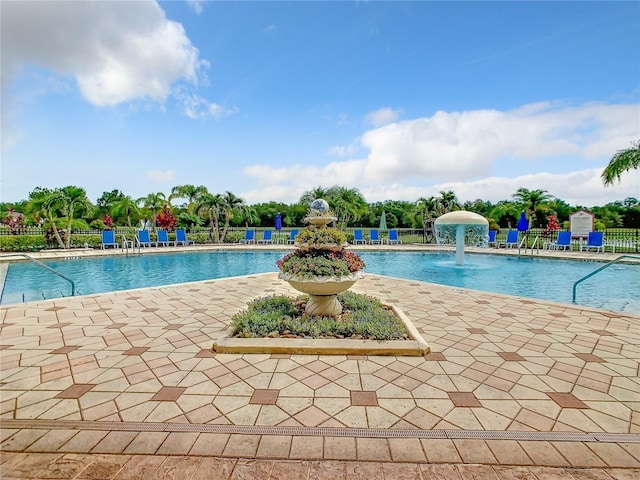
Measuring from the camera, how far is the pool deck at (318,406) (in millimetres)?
1843

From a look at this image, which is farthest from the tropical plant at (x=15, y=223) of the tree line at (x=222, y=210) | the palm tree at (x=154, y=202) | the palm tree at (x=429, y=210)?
the palm tree at (x=429, y=210)

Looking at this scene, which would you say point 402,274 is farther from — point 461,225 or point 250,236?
point 250,236

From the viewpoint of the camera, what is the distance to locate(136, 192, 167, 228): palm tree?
20.7 meters

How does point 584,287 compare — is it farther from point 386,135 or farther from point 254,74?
point 254,74

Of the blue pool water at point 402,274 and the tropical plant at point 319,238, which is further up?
the tropical plant at point 319,238

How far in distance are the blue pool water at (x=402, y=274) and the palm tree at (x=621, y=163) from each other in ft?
11.0

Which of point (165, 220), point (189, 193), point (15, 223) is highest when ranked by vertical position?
point (189, 193)

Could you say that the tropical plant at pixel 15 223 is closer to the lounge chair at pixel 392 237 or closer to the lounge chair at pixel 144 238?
the lounge chair at pixel 144 238

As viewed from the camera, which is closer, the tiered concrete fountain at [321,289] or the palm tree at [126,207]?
the tiered concrete fountain at [321,289]

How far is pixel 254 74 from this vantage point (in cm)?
1225

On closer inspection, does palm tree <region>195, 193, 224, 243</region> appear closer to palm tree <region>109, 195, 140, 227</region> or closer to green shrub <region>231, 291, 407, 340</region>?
palm tree <region>109, 195, 140, 227</region>

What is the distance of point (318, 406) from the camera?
2428mm

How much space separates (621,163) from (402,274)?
9.20 meters

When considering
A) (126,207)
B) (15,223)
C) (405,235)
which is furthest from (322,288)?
(15,223)
